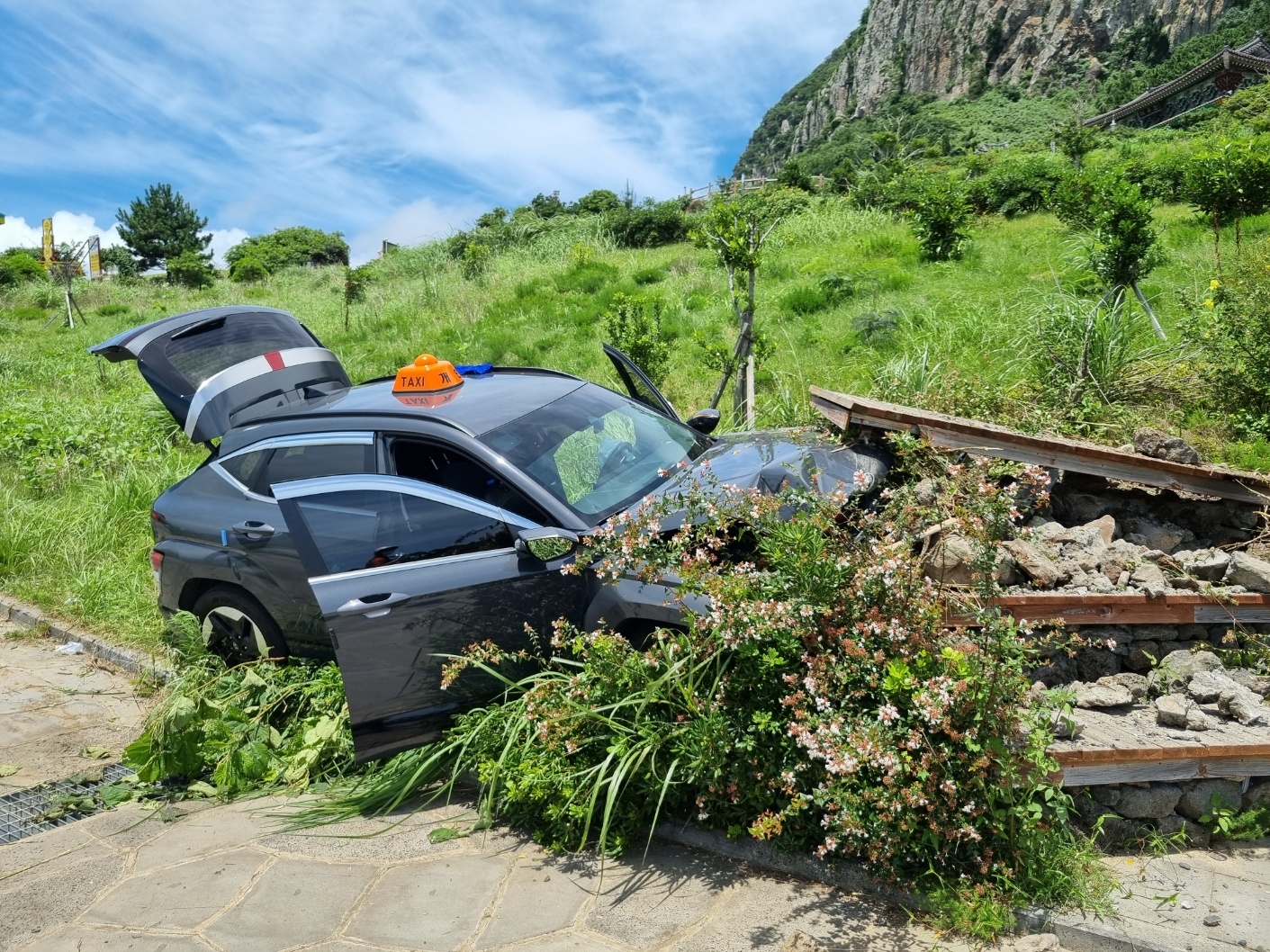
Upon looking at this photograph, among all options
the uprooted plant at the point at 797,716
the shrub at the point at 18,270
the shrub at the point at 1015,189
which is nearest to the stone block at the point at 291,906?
the uprooted plant at the point at 797,716

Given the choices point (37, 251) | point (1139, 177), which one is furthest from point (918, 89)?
point (1139, 177)

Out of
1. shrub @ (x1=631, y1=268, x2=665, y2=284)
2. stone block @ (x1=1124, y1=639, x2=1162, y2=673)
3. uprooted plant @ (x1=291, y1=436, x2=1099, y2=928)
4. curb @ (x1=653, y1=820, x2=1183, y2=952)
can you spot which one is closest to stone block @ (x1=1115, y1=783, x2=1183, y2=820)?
uprooted plant @ (x1=291, y1=436, x2=1099, y2=928)

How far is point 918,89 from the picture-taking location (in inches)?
4412

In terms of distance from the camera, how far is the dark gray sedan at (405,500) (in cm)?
409

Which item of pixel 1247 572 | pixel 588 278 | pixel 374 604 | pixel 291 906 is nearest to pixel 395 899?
pixel 291 906

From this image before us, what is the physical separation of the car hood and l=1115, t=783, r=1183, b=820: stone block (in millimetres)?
1561

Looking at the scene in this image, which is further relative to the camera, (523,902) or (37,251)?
(37,251)

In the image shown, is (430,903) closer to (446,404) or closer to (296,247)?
(446,404)

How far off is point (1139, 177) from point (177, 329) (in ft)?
51.0

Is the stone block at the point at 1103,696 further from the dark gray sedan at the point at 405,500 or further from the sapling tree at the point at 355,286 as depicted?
the sapling tree at the point at 355,286

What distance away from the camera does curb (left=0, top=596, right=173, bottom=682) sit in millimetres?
6242

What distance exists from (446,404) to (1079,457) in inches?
131

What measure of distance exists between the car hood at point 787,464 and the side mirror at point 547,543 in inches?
19.5

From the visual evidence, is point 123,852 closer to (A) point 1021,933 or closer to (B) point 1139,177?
(A) point 1021,933
